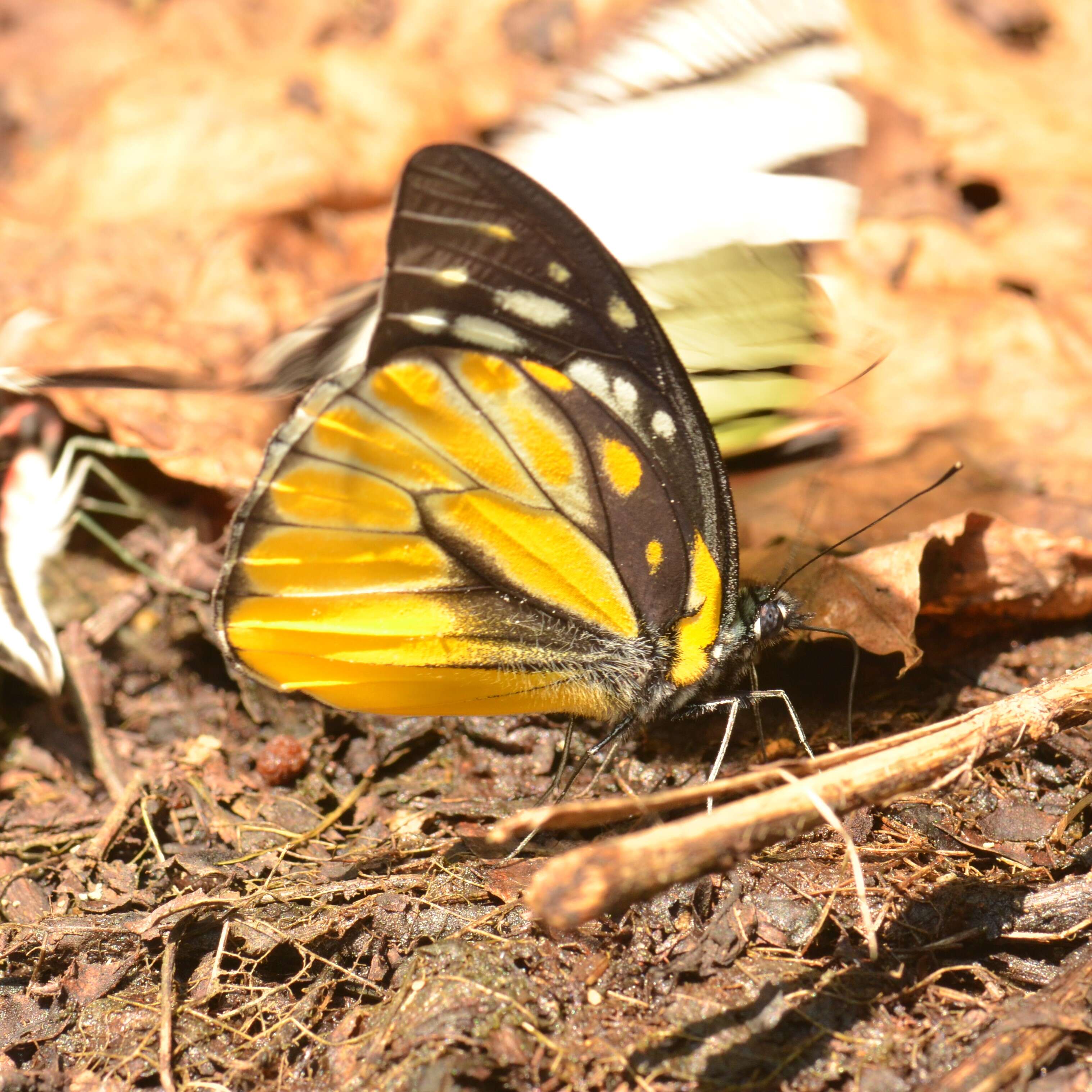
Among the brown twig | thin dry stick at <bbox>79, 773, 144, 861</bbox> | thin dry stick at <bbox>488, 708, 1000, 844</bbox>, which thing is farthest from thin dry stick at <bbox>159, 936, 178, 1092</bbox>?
the brown twig

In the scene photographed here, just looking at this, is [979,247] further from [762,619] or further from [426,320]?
[426,320]

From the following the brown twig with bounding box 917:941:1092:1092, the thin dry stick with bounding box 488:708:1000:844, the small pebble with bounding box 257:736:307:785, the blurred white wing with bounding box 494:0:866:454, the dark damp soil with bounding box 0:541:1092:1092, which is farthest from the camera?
the blurred white wing with bounding box 494:0:866:454

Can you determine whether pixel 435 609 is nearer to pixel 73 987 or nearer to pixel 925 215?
pixel 73 987

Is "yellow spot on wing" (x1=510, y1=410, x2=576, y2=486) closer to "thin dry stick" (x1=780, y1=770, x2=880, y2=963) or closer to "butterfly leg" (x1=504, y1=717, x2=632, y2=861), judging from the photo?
"butterfly leg" (x1=504, y1=717, x2=632, y2=861)

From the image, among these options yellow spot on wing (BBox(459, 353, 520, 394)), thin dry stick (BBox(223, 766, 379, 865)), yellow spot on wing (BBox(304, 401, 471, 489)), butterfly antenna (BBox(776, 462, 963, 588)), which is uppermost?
yellow spot on wing (BBox(459, 353, 520, 394))

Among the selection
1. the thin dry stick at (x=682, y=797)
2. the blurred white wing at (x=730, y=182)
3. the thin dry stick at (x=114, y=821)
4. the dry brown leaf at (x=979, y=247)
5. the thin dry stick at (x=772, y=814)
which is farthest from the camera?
the dry brown leaf at (x=979, y=247)

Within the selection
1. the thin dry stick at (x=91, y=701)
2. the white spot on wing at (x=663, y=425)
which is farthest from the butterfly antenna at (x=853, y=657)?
the thin dry stick at (x=91, y=701)

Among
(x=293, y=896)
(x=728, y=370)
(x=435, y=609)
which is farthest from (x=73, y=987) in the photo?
(x=728, y=370)

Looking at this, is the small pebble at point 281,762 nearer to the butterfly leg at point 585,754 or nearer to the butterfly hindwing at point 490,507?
the butterfly hindwing at point 490,507
